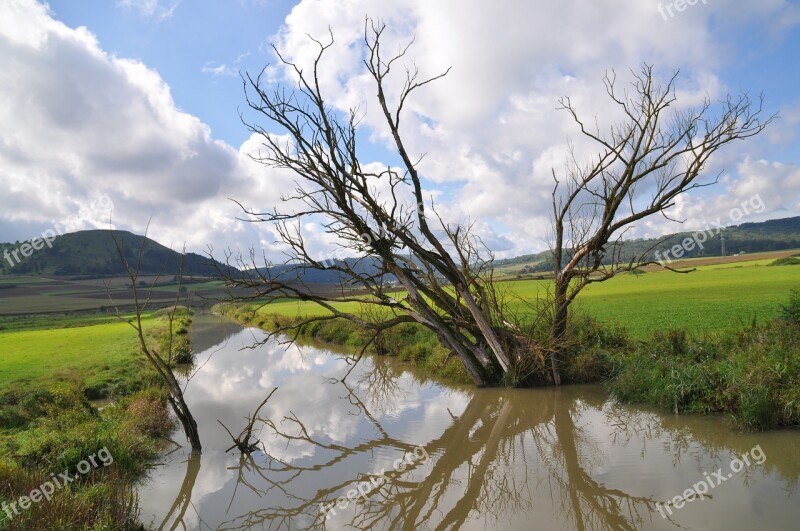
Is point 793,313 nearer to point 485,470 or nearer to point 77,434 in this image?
point 485,470

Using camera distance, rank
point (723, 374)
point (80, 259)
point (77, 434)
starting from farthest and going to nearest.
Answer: point (80, 259) → point (723, 374) → point (77, 434)

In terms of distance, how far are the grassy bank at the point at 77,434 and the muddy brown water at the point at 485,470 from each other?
83cm

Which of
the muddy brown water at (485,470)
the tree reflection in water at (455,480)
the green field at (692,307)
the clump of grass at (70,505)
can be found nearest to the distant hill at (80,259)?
the green field at (692,307)

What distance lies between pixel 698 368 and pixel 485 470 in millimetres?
5681

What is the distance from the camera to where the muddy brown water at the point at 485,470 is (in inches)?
256

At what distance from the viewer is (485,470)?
27.2 ft

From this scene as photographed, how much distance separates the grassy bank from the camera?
5676mm

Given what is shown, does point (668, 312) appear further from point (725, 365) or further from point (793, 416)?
point (793, 416)

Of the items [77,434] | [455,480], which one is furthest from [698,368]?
[77,434]

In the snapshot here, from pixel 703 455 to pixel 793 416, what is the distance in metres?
2.16

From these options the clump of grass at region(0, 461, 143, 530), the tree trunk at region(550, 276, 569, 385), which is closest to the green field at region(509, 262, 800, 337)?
the tree trunk at region(550, 276, 569, 385)

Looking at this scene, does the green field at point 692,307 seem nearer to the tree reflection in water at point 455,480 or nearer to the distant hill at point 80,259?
the tree reflection in water at point 455,480

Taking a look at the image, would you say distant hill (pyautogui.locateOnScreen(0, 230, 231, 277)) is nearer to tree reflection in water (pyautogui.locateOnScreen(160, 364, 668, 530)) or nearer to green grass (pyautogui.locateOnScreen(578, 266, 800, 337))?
green grass (pyautogui.locateOnScreen(578, 266, 800, 337))

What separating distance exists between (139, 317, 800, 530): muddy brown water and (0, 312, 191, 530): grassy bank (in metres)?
0.83
